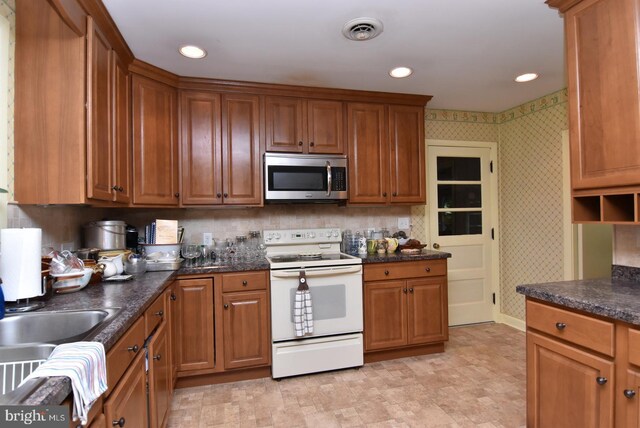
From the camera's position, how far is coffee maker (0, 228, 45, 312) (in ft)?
4.26

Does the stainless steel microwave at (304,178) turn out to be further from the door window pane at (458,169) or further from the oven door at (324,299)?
the door window pane at (458,169)

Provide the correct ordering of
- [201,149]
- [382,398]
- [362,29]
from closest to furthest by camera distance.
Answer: [362,29] → [382,398] → [201,149]

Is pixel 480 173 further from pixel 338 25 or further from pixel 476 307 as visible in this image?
pixel 338 25

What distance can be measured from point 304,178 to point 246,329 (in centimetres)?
128

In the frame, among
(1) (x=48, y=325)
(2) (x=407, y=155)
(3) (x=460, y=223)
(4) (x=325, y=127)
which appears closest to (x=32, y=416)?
(1) (x=48, y=325)

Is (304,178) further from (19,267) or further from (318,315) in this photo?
(19,267)

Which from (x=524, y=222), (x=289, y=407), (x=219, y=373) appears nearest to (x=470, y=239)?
(x=524, y=222)

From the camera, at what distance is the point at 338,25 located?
1919 millimetres

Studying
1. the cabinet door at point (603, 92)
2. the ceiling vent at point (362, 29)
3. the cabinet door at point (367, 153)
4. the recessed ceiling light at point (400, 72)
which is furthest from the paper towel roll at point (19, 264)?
the cabinet door at point (603, 92)

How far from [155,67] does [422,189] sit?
7.96ft

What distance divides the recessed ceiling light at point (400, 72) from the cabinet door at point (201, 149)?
140 centimetres

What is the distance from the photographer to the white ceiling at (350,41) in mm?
1761

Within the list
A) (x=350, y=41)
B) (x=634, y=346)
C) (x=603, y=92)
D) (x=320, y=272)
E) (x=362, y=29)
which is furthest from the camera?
(x=320, y=272)

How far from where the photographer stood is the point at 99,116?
1.78 meters
